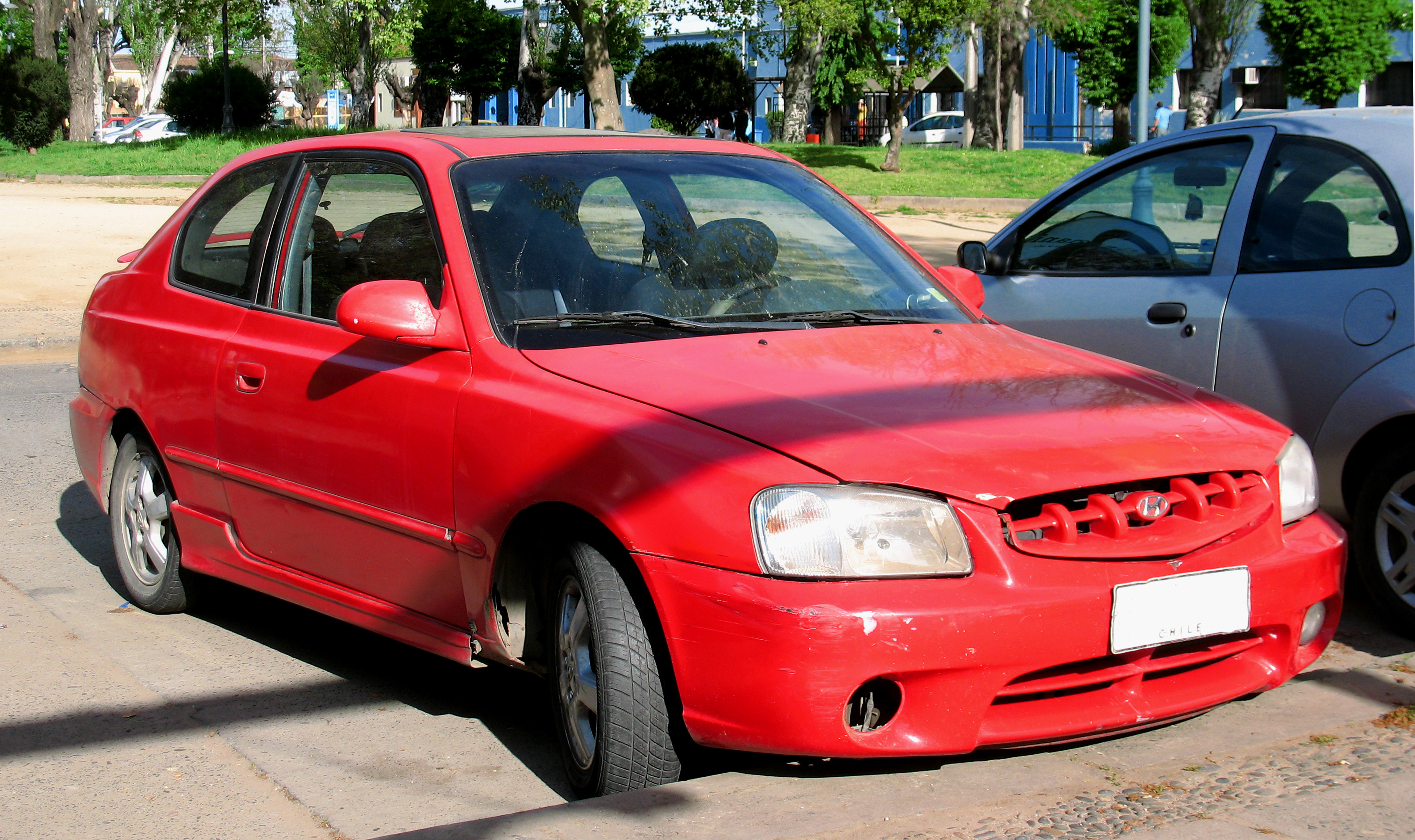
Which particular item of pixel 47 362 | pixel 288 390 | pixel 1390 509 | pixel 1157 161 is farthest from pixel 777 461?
pixel 47 362

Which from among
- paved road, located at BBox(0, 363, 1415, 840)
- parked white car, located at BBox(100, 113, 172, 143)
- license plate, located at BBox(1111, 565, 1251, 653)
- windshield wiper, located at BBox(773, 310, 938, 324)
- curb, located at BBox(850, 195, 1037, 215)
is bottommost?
paved road, located at BBox(0, 363, 1415, 840)

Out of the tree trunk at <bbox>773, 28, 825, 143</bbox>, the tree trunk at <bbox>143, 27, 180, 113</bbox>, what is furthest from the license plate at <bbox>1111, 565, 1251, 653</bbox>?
the tree trunk at <bbox>143, 27, 180, 113</bbox>

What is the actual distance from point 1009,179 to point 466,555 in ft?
84.9

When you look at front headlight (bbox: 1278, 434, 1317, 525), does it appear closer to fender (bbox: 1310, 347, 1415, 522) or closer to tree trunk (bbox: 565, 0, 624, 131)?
fender (bbox: 1310, 347, 1415, 522)

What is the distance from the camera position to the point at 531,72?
4650cm

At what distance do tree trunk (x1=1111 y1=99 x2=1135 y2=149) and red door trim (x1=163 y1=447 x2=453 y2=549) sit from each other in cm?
4475

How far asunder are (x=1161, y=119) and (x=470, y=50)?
26.5 m

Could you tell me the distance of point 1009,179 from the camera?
1097 inches

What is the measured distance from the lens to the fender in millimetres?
4223

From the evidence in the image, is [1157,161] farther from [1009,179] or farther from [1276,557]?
[1009,179]

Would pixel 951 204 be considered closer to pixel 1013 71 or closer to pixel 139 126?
pixel 1013 71

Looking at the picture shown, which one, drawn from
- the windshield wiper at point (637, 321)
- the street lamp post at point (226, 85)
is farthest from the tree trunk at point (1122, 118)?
the windshield wiper at point (637, 321)

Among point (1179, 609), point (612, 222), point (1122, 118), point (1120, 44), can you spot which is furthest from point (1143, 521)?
point (1122, 118)

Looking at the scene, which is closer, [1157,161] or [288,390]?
[288,390]
